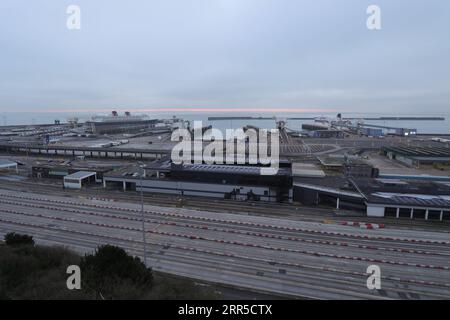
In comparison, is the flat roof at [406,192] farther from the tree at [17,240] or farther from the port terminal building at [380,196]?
the tree at [17,240]

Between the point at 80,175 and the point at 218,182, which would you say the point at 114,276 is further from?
the point at 80,175

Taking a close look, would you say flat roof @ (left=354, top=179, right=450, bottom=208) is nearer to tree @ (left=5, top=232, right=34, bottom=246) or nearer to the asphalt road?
the asphalt road

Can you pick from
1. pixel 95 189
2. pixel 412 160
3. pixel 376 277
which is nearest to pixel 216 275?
pixel 376 277

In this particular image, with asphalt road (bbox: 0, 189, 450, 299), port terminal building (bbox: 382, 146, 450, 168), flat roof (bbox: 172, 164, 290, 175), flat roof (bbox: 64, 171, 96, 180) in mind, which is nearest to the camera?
asphalt road (bbox: 0, 189, 450, 299)

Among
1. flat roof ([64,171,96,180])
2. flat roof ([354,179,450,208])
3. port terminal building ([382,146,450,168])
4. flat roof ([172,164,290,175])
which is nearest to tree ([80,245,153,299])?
flat roof ([172,164,290,175])

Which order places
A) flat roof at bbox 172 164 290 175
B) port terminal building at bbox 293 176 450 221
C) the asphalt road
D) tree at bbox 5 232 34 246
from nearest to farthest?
the asphalt road, tree at bbox 5 232 34 246, port terminal building at bbox 293 176 450 221, flat roof at bbox 172 164 290 175

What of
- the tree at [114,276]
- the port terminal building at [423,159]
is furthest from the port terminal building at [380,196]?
the tree at [114,276]
